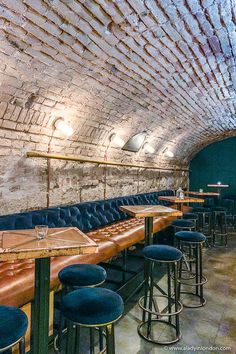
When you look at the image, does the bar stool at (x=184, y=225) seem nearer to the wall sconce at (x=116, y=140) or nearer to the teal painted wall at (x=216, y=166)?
the wall sconce at (x=116, y=140)

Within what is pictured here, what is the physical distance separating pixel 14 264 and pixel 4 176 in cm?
109

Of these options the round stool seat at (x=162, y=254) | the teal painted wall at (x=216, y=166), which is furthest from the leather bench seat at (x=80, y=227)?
the teal painted wall at (x=216, y=166)

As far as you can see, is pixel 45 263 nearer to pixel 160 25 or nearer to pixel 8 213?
pixel 8 213

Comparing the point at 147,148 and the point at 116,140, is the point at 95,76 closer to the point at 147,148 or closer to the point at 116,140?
the point at 116,140

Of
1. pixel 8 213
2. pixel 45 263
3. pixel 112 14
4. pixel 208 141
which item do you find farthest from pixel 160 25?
pixel 208 141

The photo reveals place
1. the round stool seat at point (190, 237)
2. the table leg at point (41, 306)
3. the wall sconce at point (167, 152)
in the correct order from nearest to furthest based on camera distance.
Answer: the table leg at point (41, 306)
the round stool seat at point (190, 237)
the wall sconce at point (167, 152)

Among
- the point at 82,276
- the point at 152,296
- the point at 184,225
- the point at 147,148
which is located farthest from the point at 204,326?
the point at 147,148

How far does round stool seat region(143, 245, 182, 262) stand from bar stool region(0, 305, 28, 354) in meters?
1.50

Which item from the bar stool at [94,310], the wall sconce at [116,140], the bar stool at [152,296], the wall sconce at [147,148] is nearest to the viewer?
the bar stool at [94,310]

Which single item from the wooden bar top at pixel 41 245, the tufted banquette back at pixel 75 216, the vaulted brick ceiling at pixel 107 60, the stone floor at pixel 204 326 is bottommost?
the stone floor at pixel 204 326

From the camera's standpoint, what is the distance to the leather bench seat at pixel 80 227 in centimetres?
229

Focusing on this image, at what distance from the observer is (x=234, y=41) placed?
3.08 metres

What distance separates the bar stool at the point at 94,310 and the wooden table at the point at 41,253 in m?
0.20

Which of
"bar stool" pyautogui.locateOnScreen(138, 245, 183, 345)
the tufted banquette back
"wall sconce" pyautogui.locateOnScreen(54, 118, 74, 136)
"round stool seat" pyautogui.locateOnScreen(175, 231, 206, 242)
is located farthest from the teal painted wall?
"bar stool" pyautogui.locateOnScreen(138, 245, 183, 345)
